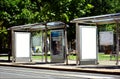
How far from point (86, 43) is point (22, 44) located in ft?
27.4

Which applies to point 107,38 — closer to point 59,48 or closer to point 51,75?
point 59,48

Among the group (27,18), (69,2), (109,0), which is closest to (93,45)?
(69,2)

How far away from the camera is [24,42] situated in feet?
110

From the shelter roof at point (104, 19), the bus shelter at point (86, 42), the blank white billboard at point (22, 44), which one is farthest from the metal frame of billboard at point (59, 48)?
the shelter roof at point (104, 19)

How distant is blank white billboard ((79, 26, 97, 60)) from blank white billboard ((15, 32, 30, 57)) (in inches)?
315

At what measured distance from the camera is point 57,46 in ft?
100

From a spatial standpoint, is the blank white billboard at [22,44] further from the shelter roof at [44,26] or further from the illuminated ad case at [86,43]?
the illuminated ad case at [86,43]

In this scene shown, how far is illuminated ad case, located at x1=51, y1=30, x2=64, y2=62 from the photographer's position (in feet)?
98.3

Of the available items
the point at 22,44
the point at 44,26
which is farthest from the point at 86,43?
the point at 22,44

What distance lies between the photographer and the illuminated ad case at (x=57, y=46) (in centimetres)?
2996

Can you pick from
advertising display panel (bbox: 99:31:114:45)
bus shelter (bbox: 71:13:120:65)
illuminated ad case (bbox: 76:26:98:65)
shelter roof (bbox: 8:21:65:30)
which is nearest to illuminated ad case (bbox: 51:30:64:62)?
shelter roof (bbox: 8:21:65:30)

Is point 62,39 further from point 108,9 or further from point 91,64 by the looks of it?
point 108,9

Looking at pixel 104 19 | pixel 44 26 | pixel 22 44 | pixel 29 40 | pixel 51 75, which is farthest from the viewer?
pixel 29 40

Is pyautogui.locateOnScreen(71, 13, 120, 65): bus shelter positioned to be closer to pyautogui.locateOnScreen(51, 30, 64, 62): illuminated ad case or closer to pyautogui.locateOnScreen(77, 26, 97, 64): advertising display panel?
pyautogui.locateOnScreen(77, 26, 97, 64): advertising display panel
